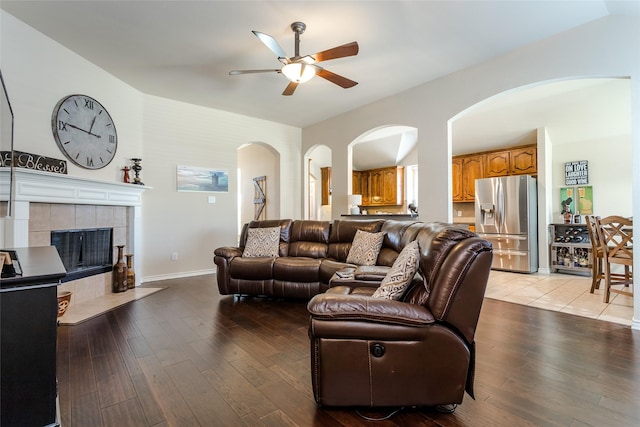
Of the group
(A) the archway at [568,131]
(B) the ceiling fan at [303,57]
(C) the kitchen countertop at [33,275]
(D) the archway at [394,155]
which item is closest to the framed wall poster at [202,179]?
(B) the ceiling fan at [303,57]

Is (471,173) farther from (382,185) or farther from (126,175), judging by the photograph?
(126,175)

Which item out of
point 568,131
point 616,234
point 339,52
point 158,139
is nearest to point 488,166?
point 568,131

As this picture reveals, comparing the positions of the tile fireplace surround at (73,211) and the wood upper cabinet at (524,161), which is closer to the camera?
the tile fireplace surround at (73,211)

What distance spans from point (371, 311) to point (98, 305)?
3442mm

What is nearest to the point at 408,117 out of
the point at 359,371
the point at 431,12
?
the point at 431,12

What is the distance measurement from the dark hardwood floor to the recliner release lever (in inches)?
13.6

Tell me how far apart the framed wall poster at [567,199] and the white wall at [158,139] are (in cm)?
514

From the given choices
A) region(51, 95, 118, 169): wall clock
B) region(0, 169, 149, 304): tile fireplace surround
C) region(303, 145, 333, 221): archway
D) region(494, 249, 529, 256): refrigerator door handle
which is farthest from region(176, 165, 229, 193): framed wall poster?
region(494, 249, 529, 256): refrigerator door handle

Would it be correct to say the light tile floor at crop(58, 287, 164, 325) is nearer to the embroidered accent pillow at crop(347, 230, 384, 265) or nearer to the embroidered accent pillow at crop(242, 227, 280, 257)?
the embroidered accent pillow at crop(242, 227, 280, 257)

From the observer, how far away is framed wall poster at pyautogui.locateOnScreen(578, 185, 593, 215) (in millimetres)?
5258

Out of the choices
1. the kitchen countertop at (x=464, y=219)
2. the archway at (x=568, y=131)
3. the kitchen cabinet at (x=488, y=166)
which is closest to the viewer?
the archway at (x=568, y=131)

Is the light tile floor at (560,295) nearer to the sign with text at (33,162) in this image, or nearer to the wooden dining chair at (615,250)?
the wooden dining chair at (615,250)

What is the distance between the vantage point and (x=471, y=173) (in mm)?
6660

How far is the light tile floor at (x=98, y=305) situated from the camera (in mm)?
2961
